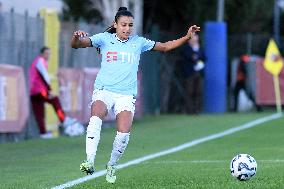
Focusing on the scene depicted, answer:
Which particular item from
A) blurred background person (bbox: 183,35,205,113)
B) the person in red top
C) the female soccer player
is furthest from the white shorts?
blurred background person (bbox: 183,35,205,113)

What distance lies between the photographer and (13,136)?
2122 cm

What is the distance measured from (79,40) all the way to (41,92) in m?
9.80

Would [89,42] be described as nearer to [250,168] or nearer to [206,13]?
[250,168]

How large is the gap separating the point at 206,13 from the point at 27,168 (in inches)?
1077

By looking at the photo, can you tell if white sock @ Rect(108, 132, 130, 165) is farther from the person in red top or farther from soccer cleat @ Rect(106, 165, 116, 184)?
the person in red top

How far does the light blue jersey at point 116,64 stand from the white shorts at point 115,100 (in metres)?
0.05

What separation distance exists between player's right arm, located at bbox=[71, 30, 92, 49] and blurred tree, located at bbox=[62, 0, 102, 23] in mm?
31964

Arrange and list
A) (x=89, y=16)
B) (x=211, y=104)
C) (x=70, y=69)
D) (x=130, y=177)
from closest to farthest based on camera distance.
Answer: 1. (x=130, y=177)
2. (x=70, y=69)
3. (x=211, y=104)
4. (x=89, y=16)

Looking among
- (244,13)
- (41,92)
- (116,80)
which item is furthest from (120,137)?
(244,13)

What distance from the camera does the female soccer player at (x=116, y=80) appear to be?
40.1 ft

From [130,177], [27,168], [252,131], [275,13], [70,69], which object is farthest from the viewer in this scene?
[275,13]

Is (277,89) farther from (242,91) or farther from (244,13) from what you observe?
(244,13)

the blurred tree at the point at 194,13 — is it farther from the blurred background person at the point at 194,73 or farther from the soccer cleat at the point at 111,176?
the soccer cleat at the point at 111,176

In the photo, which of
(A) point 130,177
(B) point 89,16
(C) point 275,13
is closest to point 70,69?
(A) point 130,177
